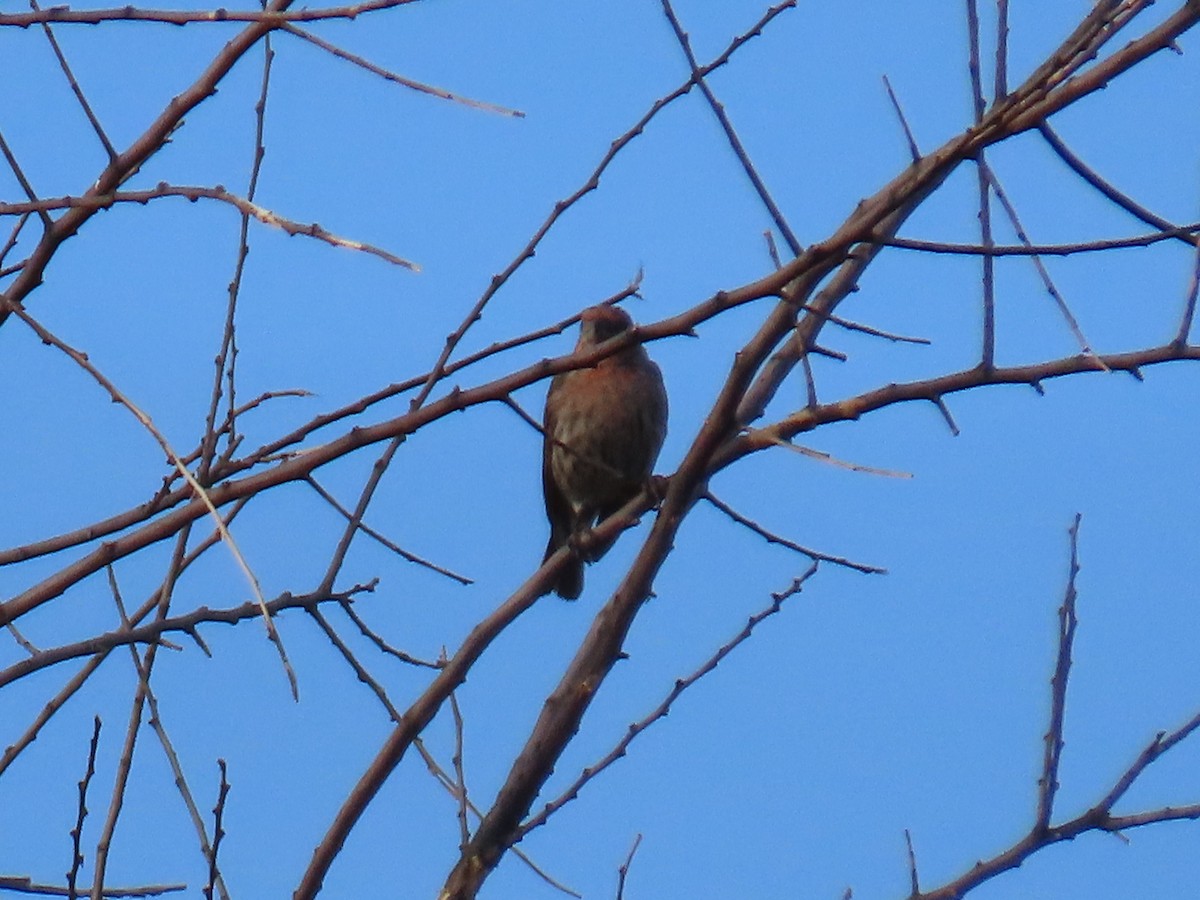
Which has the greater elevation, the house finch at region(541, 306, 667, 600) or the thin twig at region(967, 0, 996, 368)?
the house finch at region(541, 306, 667, 600)

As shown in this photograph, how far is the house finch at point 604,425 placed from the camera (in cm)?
718

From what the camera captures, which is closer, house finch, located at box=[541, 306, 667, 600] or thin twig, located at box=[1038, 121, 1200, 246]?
thin twig, located at box=[1038, 121, 1200, 246]

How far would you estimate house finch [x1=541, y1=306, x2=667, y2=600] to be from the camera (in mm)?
7184

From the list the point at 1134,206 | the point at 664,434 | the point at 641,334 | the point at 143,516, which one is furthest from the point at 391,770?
the point at 664,434

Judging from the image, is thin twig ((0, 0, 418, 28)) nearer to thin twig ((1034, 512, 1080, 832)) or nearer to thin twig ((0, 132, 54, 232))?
thin twig ((0, 132, 54, 232))

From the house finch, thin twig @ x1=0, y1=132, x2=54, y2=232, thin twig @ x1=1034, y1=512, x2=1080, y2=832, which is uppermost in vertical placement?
the house finch

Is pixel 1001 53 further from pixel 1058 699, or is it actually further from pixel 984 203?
pixel 1058 699

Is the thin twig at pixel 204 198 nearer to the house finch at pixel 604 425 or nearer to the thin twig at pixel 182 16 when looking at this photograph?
the thin twig at pixel 182 16

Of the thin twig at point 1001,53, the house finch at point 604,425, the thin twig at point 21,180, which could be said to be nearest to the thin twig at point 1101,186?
the thin twig at point 1001,53

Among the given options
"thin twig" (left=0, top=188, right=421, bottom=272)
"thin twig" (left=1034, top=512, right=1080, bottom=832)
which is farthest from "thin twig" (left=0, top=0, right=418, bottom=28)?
"thin twig" (left=1034, top=512, right=1080, bottom=832)

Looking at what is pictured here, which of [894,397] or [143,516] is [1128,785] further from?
[143,516]

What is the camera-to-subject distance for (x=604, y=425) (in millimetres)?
7188

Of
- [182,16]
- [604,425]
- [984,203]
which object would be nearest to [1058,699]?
[984,203]

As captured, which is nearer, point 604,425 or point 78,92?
point 78,92
